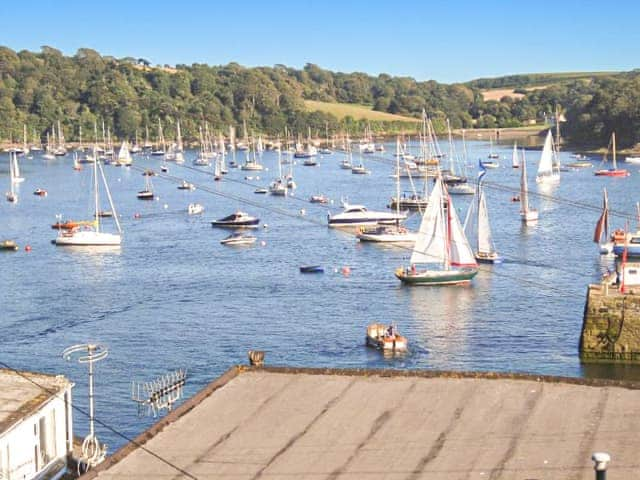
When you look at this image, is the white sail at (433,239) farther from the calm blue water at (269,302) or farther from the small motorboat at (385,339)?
the small motorboat at (385,339)

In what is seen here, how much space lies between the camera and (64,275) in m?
49.1

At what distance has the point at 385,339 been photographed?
32.7m

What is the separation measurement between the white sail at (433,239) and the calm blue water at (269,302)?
1.60 meters

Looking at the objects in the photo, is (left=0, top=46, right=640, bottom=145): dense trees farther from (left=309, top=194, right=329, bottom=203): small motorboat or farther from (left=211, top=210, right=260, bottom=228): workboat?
(left=211, top=210, right=260, bottom=228): workboat

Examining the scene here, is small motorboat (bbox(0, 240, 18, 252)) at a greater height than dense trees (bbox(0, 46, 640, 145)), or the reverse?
dense trees (bbox(0, 46, 640, 145))

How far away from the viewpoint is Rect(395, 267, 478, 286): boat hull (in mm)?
43500

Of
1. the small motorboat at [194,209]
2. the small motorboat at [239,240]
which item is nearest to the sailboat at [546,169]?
the small motorboat at [194,209]

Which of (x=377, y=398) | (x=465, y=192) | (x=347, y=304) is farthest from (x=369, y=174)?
(x=377, y=398)

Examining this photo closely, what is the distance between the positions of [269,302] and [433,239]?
762 centimetres

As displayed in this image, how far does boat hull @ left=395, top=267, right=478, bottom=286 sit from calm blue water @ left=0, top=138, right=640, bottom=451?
0.44 metres

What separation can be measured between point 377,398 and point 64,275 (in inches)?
1375

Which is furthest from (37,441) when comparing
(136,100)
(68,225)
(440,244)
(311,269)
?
(136,100)

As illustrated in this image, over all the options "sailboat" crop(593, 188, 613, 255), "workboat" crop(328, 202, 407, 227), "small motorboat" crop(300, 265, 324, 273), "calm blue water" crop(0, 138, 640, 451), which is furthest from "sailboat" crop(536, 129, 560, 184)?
"small motorboat" crop(300, 265, 324, 273)

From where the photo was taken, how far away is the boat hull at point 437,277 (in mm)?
43500
